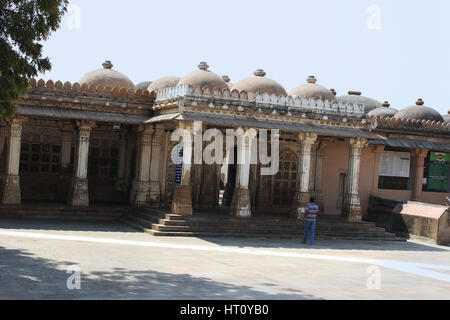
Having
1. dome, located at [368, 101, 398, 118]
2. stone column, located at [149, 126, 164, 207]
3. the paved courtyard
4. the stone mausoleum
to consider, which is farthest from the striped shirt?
dome, located at [368, 101, 398, 118]

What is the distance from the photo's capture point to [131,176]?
70.7 ft

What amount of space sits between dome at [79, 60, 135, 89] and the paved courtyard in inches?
208

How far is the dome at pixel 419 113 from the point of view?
24.9 m

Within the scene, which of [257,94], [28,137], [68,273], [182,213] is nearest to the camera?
[68,273]

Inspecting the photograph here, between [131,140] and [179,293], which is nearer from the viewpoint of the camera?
[179,293]

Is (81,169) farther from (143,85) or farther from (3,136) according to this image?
(143,85)

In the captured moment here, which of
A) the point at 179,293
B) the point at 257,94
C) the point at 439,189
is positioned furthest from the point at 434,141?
the point at 179,293

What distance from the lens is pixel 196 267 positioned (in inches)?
475

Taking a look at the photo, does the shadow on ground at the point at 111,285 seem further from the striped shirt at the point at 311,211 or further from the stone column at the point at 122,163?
the stone column at the point at 122,163

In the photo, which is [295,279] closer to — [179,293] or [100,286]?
[179,293]

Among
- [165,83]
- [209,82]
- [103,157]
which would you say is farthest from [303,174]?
[103,157]

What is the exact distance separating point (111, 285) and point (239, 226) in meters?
8.70

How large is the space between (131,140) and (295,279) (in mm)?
11646

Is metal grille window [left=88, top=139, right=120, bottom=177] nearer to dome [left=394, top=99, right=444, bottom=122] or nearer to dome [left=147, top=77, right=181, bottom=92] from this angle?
dome [left=147, top=77, right=181, bottom=92]
